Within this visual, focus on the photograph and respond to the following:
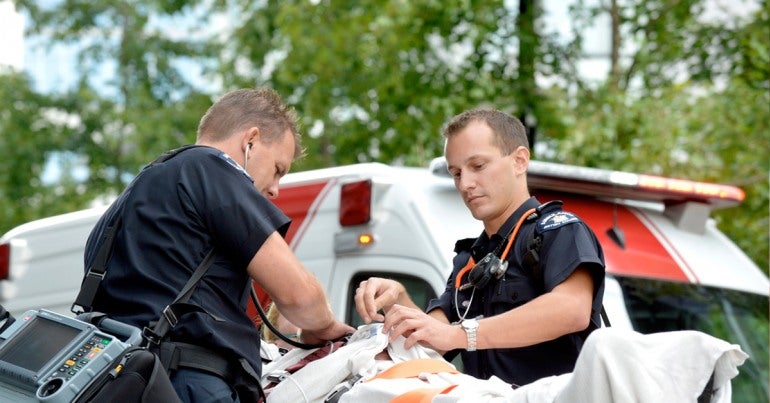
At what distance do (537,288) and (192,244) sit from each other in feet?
3.22

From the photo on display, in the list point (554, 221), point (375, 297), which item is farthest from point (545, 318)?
point (375, 297)

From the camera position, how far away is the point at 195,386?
3506 mm

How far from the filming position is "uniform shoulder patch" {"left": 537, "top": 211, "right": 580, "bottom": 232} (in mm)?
3666

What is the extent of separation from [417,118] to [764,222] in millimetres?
3398

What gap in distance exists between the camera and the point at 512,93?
1161cm

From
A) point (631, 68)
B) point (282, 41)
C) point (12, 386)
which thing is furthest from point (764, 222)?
point (12, 386)

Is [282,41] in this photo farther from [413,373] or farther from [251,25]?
[413,373]

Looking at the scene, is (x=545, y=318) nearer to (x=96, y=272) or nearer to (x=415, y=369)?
(x=415, y=369)

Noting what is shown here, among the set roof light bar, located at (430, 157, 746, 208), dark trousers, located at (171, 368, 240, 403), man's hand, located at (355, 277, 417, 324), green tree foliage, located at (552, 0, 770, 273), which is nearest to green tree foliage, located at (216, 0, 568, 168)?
green tree foliage, located at (552, 0, 770, 273)

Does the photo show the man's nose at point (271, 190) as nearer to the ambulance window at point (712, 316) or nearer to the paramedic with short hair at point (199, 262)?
the paramedic with short hair at point (199, 262)

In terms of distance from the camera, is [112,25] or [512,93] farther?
[112,25]

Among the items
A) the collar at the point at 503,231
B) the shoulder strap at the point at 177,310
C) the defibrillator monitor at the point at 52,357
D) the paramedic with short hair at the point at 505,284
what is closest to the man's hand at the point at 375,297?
the paramedic with short hair at the point at 505,284

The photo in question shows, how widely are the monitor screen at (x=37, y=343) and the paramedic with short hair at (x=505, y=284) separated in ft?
2.95

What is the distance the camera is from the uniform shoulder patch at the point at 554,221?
3666 millimetres
